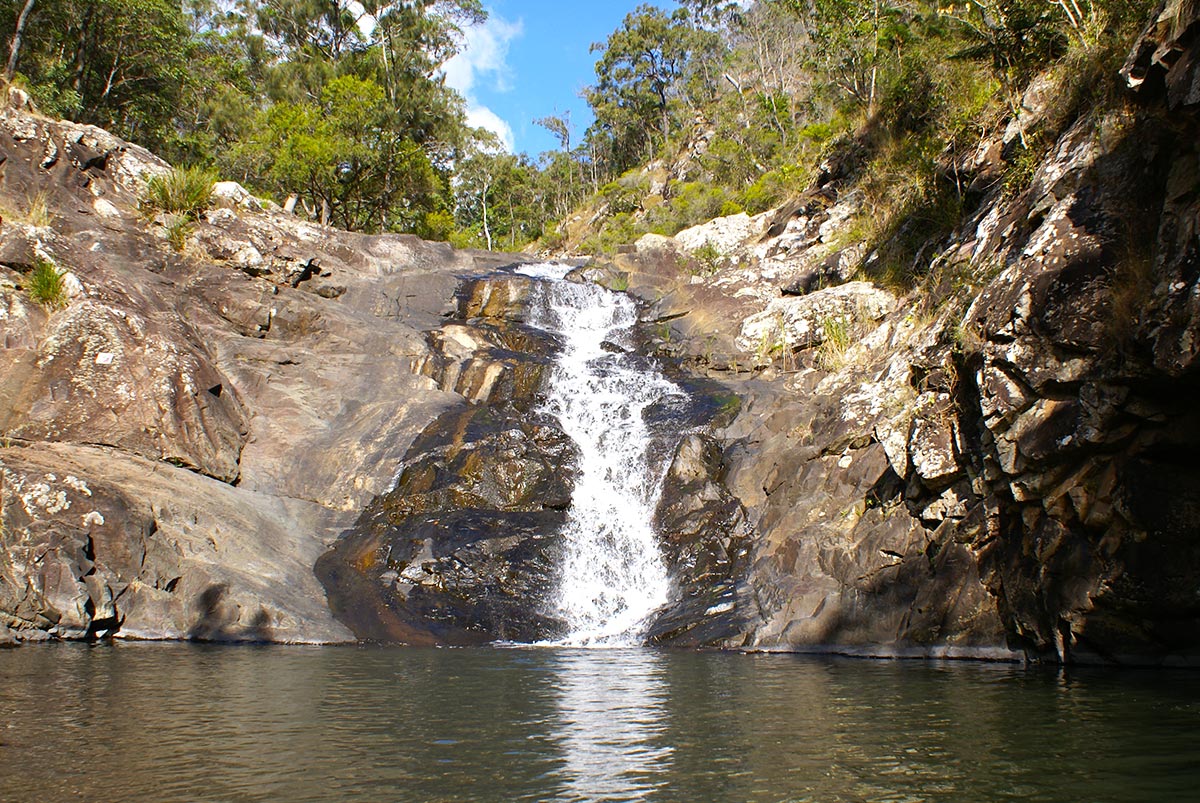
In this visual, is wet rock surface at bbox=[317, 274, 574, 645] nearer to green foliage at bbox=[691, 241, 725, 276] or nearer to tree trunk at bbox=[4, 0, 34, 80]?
green foliage at bbox=[691, 241, 725, 276]

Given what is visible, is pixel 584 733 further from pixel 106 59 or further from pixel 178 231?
pixel 106 59

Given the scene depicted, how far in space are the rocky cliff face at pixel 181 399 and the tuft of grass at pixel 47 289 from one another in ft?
0.52

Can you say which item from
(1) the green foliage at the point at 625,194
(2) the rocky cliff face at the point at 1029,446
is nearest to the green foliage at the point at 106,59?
(1) the green foliage at the point at 625,194

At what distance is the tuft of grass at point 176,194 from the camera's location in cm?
2027

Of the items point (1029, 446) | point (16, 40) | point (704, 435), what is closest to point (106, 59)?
point (16, 40)

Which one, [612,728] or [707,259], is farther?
[707,259]

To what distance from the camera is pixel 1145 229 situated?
8.52 m

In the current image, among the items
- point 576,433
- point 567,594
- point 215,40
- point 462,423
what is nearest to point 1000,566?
point 567,594

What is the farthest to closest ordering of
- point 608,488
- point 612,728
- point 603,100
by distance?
point 603,100, point 608,488, point 612,728

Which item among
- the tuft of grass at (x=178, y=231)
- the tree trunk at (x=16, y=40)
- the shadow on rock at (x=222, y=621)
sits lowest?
the shadow on rock at (x=222, y=621)

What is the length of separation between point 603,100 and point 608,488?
53913 mm

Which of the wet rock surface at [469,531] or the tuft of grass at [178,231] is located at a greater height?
the tuft of grass at [178,231]

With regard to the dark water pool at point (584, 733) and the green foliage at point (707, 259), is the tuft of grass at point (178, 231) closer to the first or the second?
the dark water pool at point (584, 733)

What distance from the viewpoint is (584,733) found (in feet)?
18.2
